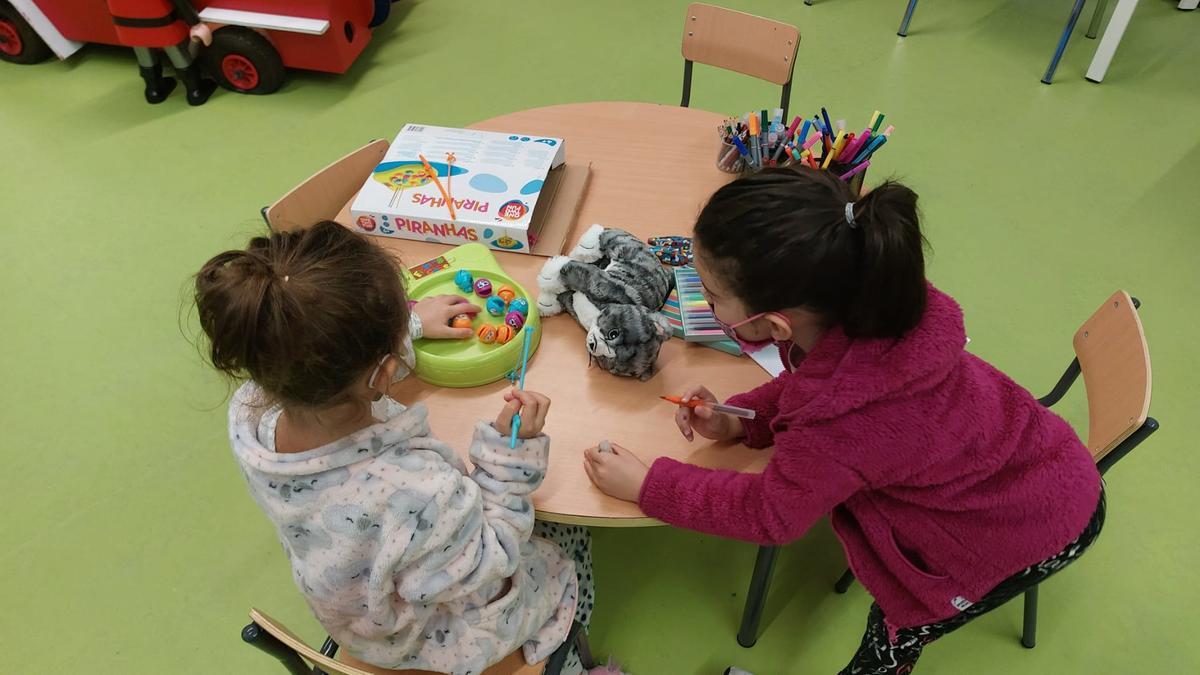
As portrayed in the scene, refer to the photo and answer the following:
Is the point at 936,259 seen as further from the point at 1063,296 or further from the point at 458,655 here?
the point at 458,655

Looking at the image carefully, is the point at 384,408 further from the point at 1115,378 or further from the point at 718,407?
the point at 1115,378

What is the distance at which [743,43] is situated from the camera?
190cm

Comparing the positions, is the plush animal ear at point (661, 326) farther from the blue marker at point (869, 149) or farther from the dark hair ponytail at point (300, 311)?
the blue marker at point (869, 149)

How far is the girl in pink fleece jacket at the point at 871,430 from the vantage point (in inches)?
31.3

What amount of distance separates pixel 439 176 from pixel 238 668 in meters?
1.12

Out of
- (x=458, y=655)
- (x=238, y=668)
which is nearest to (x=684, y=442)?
(x=458, y=655)

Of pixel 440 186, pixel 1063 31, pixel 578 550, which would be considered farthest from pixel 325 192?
pixel 1063 31

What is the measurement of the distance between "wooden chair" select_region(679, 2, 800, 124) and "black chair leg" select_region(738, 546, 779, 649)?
3.78ft

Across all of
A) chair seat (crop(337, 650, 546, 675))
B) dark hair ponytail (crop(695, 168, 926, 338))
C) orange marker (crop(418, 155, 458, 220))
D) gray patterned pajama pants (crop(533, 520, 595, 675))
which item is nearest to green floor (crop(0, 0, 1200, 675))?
gray patterned pajama pants (crop(533, 520, 595, 675))

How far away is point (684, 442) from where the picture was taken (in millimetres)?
1048

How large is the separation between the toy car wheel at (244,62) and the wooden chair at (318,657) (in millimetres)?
2513

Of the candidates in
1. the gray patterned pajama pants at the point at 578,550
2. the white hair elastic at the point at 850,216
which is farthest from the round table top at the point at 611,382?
the white hair elastic at the point at 850,216

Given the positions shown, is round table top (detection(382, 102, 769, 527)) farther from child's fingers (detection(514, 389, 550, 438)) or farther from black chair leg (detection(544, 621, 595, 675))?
black chair leg (detection(544, 621, 595, 675))

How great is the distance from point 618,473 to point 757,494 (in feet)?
0.61
